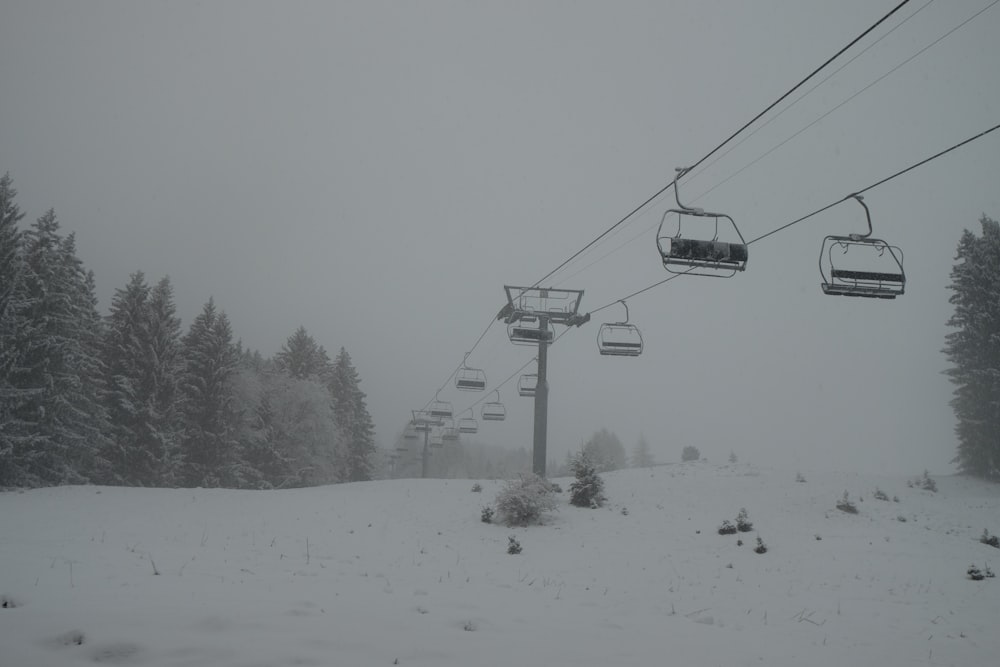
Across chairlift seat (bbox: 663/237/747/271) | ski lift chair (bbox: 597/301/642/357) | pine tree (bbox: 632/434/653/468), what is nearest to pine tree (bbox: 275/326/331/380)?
ski lift chair (bbox: 597/301/642/357)

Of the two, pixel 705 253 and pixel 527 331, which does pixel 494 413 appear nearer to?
pixel 527 331

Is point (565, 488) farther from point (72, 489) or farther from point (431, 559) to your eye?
point (72, 489)

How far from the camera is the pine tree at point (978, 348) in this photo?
33.2m

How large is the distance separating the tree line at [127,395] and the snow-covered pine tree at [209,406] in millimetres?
74

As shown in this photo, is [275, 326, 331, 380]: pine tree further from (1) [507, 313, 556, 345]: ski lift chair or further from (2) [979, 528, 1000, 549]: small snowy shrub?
(2) [979, 528, 1000, 549]: small snowy shrub

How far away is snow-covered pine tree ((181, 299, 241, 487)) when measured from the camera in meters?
36.2

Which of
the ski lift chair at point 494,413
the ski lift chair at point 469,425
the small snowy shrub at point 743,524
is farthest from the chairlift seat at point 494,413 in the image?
the small snowy shrub at point 743,524

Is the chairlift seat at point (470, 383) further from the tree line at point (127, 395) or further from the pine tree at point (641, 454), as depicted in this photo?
the pine tree at point (641, 454)

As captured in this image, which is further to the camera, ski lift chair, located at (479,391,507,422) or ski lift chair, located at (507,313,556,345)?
ski lift chair, located at (479,391,507,422)

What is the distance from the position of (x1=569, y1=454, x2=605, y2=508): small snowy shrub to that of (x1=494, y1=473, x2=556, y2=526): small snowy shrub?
238 cm

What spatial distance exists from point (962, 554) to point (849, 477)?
12491 mm

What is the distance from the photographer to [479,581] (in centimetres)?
1097

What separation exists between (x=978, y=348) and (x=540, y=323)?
3153 centimetres

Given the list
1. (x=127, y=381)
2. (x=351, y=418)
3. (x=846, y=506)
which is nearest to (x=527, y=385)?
(x=846, y=506)
